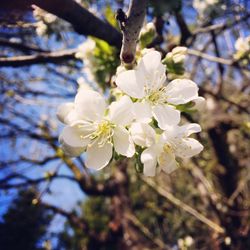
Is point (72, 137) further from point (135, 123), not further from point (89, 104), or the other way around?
point (135, 123)

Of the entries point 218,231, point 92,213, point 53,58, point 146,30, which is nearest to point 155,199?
point 92,213

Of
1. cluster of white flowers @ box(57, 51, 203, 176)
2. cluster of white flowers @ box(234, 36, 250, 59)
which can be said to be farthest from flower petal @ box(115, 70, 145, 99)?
cluster of white flowers @ box(234, 36, 250, 59)

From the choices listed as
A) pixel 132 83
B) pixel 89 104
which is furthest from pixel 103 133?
pixel 132 83

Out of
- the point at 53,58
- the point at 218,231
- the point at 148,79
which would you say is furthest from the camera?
the point at 218,231

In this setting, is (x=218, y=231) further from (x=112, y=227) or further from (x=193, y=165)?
(x=112, y=227)

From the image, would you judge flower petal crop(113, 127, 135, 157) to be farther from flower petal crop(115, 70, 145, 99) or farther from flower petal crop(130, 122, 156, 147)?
flower petal crop(115, 70, 145, 99)

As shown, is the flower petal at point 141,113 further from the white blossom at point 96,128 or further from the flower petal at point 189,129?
the flower petal at point 189,129
